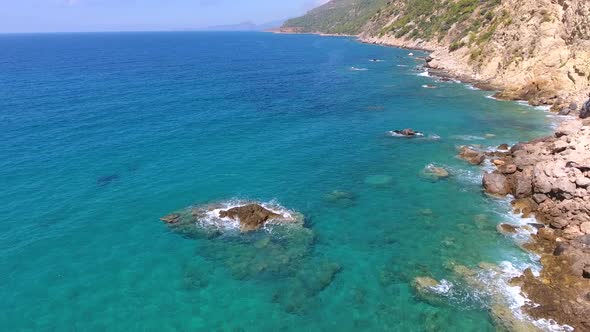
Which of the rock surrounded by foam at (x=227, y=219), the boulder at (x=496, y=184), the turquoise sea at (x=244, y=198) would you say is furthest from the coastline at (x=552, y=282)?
the rock surrounded by foam at (x=227, y=219)

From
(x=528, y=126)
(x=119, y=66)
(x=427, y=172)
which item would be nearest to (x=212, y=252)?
(x=427, y=172)

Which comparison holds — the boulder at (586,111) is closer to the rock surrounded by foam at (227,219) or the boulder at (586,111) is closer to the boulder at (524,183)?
the boulder at (524,183)

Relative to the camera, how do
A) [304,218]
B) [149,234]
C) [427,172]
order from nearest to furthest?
1. [149,234]
2. [304,218]
3. [427,172]

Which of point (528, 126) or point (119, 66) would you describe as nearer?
point (528, 126)

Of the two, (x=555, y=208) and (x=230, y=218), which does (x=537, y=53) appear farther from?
(x=230, y=218)

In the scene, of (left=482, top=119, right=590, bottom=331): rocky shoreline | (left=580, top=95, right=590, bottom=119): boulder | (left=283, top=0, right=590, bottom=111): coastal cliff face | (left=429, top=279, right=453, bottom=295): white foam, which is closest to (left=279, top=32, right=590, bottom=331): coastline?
(left=482, top=119, right=590, bottom=331): rocky shoreline

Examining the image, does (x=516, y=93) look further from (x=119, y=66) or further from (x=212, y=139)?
(x=119, y=66)
